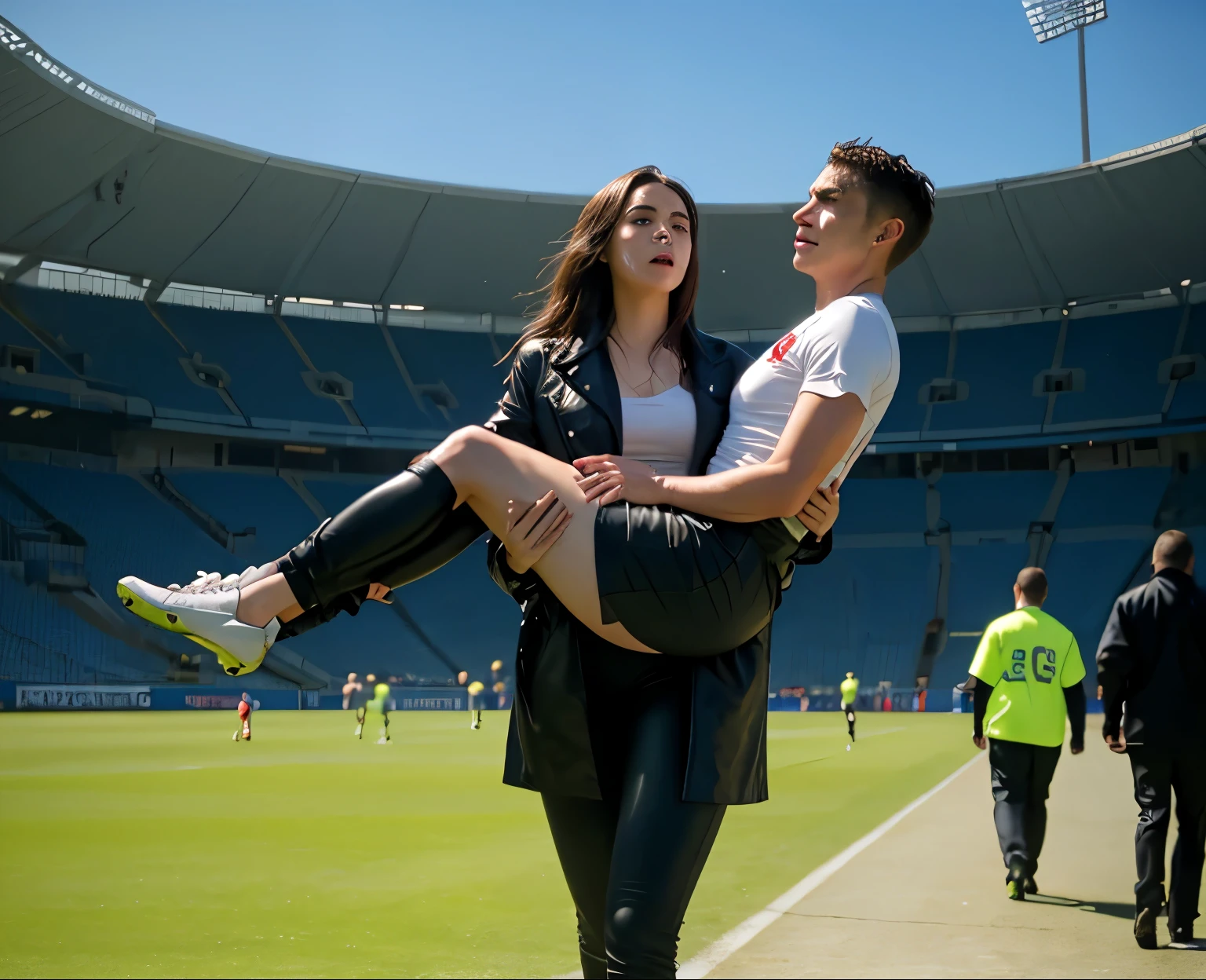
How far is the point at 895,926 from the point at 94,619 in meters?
29.9

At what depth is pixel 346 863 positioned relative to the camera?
712 centimetres

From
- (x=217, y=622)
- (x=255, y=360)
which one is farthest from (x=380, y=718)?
(x=217, y=622)

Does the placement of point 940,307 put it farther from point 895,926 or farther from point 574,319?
point 574,319

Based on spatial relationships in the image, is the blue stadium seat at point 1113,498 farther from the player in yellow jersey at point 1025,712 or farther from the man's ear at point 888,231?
the man's ear at point 888,231

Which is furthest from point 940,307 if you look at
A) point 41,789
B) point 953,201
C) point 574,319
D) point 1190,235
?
point 574,319

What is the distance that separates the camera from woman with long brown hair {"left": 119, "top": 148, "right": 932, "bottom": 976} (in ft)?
7.50

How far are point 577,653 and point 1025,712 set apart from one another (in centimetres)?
509

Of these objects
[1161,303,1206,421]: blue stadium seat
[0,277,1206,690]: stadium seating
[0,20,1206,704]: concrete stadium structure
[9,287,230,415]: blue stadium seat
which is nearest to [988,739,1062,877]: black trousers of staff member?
[0,20,1206,704]: concrete stadium structure

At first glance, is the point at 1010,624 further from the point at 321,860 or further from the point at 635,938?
Result: the point at 635,938

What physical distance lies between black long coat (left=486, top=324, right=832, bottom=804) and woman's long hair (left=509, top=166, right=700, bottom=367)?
0.21 ft

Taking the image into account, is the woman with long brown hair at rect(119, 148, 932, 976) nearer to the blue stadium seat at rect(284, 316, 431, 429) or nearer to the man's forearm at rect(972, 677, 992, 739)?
the man's forearm at rect(972, 677, 992, 739)

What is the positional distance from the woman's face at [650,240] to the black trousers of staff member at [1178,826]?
4232 millimetres

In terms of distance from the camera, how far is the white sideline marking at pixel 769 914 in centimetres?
458

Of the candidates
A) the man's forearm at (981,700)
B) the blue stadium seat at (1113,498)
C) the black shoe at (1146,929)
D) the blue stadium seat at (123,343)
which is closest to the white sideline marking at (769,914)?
the man's forearm at (981,700)
